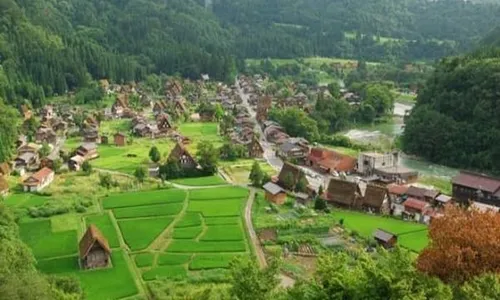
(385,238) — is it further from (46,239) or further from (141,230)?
(46,239)

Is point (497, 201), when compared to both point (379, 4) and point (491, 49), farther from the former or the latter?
point (379, 4)

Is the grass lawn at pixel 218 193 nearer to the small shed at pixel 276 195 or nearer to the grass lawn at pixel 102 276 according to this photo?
the small shed at pixel 276 195

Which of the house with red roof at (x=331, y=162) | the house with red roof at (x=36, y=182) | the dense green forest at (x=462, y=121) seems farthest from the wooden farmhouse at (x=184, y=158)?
the dense green forest at (x=462, y=121)

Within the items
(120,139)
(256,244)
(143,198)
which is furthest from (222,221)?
(120,139)

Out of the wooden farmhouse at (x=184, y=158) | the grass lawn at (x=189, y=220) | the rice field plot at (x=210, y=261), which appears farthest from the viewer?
the wooden farmhouse at (x=184, y=158)

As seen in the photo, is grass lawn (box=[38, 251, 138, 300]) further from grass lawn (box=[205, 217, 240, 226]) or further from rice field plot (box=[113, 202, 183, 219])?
grass lawn (box=[205, 217, 240, 226])
